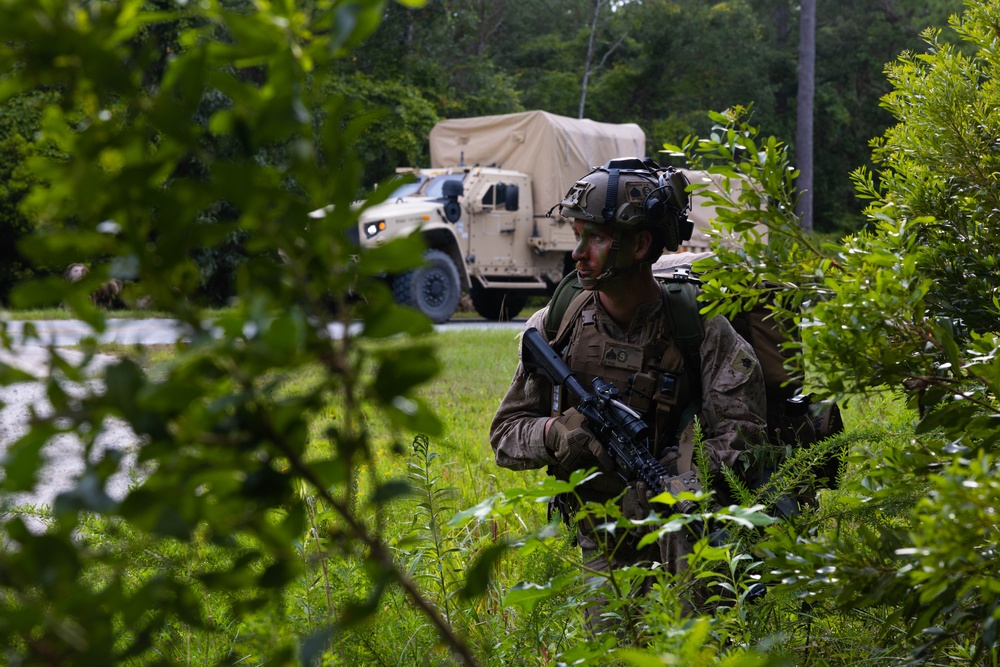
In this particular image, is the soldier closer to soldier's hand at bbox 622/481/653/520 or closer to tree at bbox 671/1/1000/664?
soldier's hand at bbox 622/481/653/520

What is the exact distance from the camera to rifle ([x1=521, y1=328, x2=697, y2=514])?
9.56 feet

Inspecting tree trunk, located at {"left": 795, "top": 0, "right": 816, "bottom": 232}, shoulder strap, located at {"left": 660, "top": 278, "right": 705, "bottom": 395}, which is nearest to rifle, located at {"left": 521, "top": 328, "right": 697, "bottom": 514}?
shoulder strap, located at {"left": 660, "top": 278, "right": 705, "bottom": 395}

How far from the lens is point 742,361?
3.15 metres

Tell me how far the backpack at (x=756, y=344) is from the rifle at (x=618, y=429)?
26 cm

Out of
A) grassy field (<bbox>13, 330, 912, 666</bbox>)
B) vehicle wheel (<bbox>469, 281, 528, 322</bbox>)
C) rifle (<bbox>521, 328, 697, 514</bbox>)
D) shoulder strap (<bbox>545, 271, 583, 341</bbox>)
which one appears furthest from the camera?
vehicle wheel (<bbox>469, 281, 528, 322</bbox>)

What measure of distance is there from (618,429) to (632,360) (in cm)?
29

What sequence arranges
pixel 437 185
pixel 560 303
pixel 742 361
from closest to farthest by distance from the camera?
1. pixel 742 361
2. pixel 560 303
3. pixel 437 185

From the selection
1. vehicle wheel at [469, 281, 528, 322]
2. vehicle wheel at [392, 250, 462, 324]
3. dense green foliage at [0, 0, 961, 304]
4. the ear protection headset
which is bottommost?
vehicle wheel at [469, 281, 528, 322]

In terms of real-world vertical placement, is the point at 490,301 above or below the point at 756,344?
below

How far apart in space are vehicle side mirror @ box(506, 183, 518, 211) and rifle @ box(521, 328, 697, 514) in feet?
40.8

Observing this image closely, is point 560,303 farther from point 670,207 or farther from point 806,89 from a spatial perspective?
point 806,89

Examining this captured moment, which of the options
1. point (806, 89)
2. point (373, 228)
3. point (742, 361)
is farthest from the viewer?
point (806, 89)

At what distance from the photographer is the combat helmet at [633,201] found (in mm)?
3234

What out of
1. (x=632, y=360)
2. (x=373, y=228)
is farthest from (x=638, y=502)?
(x=373, y=228)
